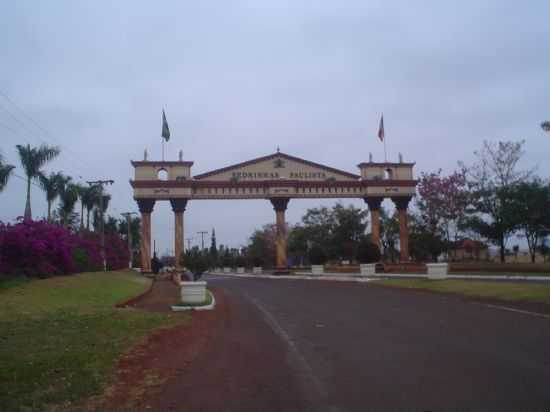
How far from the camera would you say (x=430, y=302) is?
1997cm

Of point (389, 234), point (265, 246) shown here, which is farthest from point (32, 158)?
point (265, 246)

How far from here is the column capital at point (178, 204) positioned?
161 feet

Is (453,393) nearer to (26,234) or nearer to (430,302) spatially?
(430,302)

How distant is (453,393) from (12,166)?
110 ft

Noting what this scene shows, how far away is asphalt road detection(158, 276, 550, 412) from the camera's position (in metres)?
6.86

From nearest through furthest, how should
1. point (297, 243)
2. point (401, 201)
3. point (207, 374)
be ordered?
1. point (207, 374)
2. point (401, 201)
3. point (297, 243)

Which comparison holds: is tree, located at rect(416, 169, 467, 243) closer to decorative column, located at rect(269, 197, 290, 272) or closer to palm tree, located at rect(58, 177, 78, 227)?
decorative column, located at rect(269, 197, 290, 272)

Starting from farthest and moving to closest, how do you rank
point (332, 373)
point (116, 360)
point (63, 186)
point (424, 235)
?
point (424, 235) < point (63, 186) < point (116, 360) < point (332, 373)

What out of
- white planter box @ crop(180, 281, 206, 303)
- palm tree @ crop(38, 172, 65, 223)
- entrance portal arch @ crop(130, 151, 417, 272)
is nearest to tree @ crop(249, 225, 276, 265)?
entrance portal arch @ crop(130, 151, 417, 272)

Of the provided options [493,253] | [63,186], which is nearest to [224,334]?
[63,186]

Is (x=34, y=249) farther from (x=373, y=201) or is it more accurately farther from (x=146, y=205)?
(x=373, y=201)

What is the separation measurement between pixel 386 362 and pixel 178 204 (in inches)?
1627

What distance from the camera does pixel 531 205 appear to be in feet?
132

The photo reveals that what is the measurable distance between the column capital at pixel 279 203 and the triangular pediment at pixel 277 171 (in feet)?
6.59
